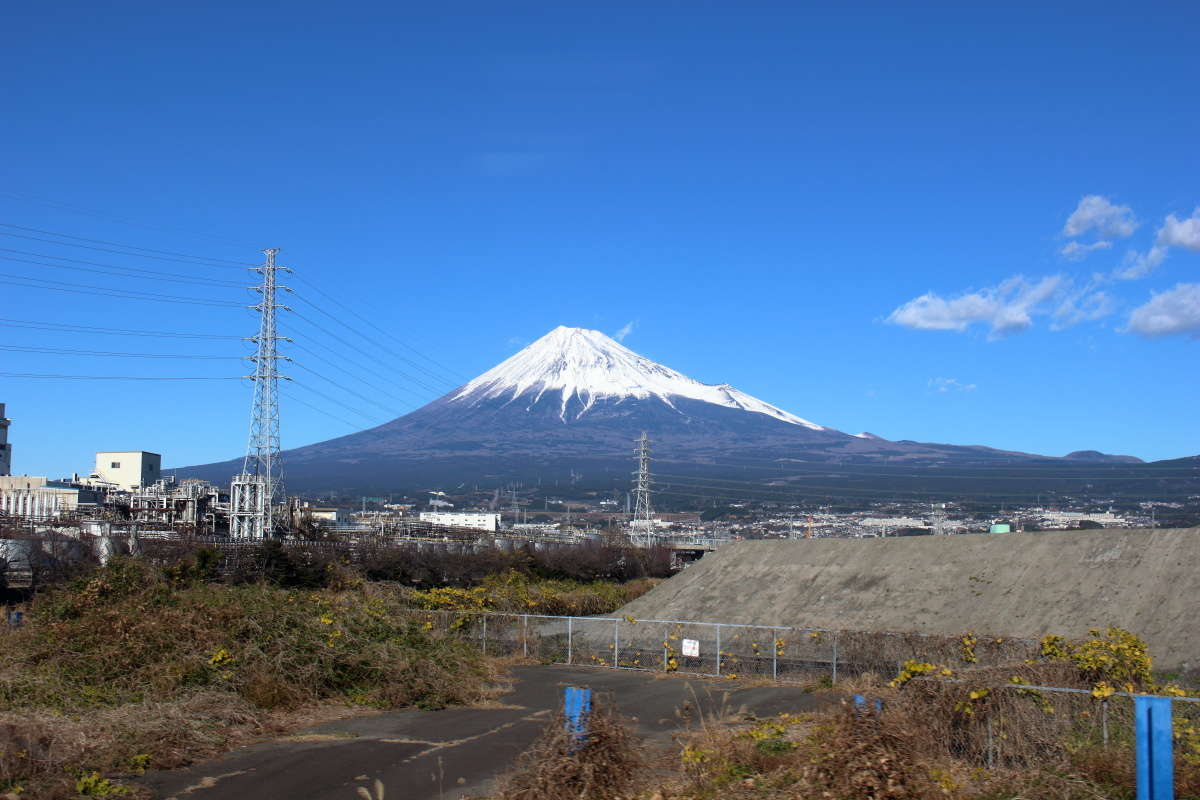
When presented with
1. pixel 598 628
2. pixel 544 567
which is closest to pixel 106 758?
pixel 598 628

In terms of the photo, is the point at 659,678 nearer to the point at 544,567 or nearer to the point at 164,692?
the point at 164,692

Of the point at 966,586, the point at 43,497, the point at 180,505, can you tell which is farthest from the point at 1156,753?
the point at 43,497

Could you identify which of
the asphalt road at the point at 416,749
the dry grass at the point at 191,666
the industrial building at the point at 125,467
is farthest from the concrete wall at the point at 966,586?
the industrial building at the point at 125,467

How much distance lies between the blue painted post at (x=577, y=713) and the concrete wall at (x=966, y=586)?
2022 cm

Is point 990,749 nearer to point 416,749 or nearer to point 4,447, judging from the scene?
point 416,749

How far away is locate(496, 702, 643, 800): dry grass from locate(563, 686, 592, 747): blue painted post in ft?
0.13

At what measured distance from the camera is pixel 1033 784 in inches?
384

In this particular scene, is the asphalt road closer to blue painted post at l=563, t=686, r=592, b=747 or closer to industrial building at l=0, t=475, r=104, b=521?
blue painted post at l=563, t=686, r=592, b=747

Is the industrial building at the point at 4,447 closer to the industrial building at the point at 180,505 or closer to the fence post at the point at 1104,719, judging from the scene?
the industrial building at the point at 180,505

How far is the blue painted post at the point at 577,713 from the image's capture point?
32.0ft

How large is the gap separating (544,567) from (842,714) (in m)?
51.9

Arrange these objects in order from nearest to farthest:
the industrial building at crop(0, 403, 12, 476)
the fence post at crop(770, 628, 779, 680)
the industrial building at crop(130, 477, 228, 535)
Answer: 1. the fence post at crop(770, 628, 779, 680)
2. the industrial building at crop(130, 477, 228, 535)
3. the industrial building at crop(0, 403, 12, 476)

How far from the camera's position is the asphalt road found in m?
12.4

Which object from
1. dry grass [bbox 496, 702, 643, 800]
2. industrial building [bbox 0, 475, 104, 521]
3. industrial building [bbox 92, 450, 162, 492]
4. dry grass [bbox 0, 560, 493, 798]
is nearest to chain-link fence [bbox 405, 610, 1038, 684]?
dry grass [bbox 0, 560, 493, 798]
